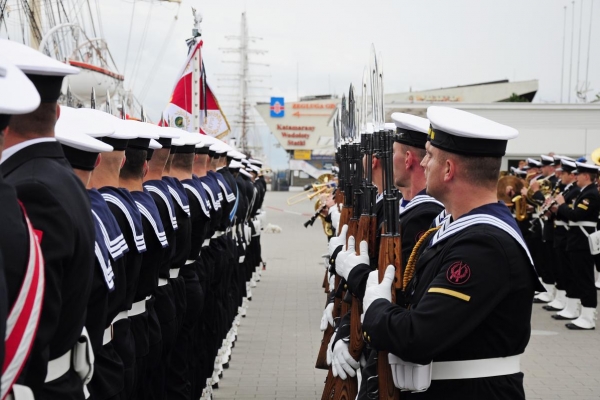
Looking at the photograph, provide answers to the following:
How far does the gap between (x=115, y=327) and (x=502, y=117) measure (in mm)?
32776

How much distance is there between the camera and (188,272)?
633 cm

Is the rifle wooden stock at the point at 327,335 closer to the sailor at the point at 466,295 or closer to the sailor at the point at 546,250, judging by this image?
the sailor at the point at 466,295

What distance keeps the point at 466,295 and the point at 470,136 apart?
2.10 ft

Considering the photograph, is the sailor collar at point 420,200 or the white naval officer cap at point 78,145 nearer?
the white naval officer cap at point 78,145

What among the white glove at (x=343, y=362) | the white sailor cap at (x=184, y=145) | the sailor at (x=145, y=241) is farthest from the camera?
the white sailor cap at (x=184, y=145)

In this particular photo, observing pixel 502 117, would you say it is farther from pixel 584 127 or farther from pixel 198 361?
pixel 198 361

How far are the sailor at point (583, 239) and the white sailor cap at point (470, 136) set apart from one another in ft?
27.2

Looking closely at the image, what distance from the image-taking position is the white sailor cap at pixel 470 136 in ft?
11.4

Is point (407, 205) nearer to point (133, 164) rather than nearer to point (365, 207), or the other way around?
point (365, 207)

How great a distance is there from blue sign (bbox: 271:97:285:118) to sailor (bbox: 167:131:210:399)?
194 feet

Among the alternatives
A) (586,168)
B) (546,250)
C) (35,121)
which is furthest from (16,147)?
(546,250)

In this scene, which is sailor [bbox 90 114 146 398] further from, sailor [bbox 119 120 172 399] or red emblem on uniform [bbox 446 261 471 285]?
red emblem on uniform [bbox 446 261 471 285]

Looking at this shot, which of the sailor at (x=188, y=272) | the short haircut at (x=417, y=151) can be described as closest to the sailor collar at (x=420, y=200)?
the short haircut at (x=417, y=151)

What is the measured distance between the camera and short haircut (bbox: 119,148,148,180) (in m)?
4.72
